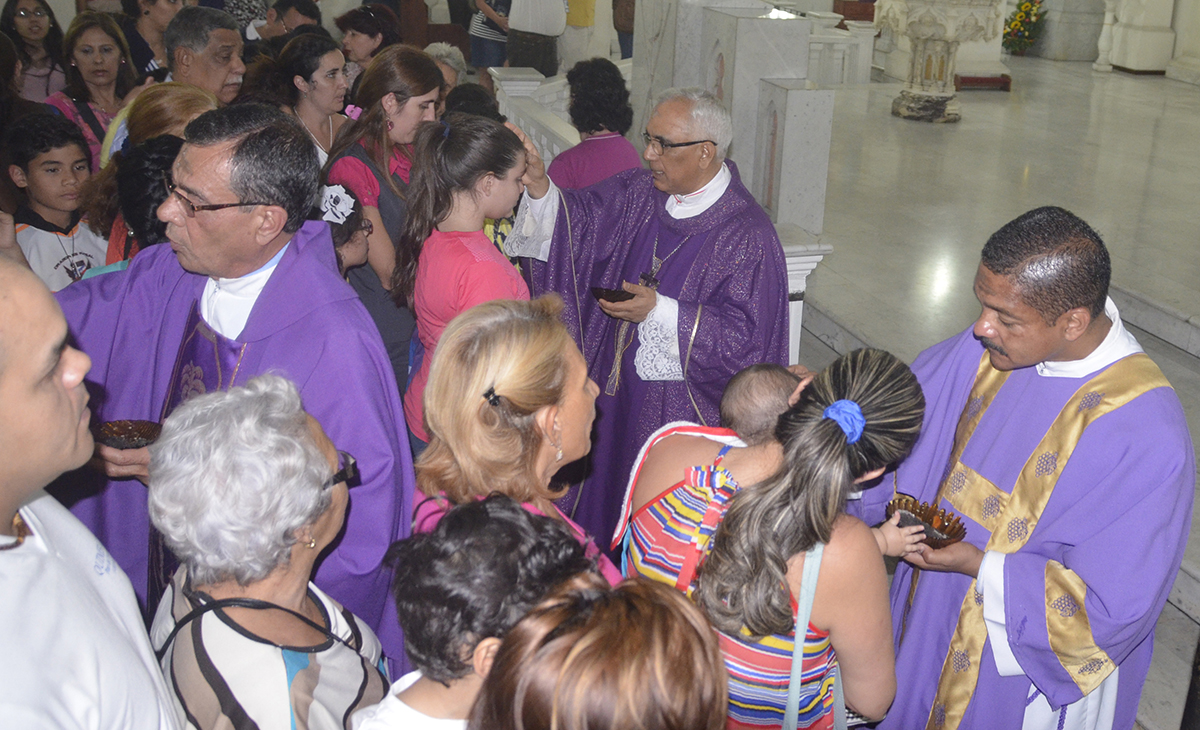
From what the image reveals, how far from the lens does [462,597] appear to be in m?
1.43

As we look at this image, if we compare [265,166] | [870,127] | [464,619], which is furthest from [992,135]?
[464,619]

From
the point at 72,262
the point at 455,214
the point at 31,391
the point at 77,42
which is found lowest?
the point at 72,262

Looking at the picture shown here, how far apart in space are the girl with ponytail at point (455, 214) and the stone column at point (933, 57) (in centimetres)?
862

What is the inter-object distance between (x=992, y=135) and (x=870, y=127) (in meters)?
1.25

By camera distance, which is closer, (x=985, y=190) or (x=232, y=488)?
(x=232, y=488)

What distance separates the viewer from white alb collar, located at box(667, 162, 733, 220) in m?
3.52

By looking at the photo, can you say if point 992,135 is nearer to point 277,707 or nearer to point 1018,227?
point 1018,227

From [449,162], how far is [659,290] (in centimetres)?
100

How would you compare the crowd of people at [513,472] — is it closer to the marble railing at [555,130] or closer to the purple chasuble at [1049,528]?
the purple chasuble at [1049,528]

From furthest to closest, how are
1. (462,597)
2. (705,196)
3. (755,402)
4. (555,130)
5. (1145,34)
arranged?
(1145,34), (555,130), (705,196), (755,402), (462,597)

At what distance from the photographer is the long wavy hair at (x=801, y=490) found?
1668 mm

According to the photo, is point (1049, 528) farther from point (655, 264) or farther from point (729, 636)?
point (655, 264)

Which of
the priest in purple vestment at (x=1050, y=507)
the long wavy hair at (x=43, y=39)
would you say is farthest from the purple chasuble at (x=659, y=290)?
the long wavy hair at (x=43, y=39)

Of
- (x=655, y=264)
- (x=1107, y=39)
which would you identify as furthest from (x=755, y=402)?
(x=1107, y=39)
